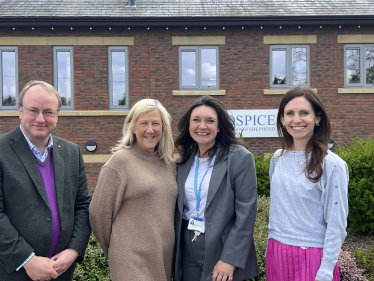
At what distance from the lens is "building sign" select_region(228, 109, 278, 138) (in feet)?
33.0

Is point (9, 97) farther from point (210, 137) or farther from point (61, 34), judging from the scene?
point (210, 137)

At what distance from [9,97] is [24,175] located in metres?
9.15

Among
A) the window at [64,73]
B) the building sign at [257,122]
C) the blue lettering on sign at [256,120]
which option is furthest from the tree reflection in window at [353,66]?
the window at [64,73]

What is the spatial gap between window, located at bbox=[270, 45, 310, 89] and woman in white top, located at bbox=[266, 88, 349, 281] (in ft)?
26.7

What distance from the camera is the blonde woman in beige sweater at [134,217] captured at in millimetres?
2535

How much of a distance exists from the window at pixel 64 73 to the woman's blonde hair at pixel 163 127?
805 centimetres

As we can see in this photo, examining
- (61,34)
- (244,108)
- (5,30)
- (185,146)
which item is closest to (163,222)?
(185,146)

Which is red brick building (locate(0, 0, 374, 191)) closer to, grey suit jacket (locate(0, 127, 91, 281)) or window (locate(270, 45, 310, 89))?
window (locate(270, 45, 310, 89))

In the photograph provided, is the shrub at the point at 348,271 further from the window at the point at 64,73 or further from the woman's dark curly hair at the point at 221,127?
the window at the point at 64,73

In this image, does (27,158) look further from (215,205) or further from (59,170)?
(215,205)

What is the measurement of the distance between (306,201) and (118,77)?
8.76 meters

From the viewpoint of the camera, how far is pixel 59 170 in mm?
2559

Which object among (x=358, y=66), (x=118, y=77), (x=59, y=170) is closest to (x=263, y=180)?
(x=59, y=170)

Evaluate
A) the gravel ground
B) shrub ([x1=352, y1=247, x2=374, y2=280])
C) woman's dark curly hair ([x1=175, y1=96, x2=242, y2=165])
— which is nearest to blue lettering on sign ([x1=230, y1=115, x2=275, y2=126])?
the gravel ground
